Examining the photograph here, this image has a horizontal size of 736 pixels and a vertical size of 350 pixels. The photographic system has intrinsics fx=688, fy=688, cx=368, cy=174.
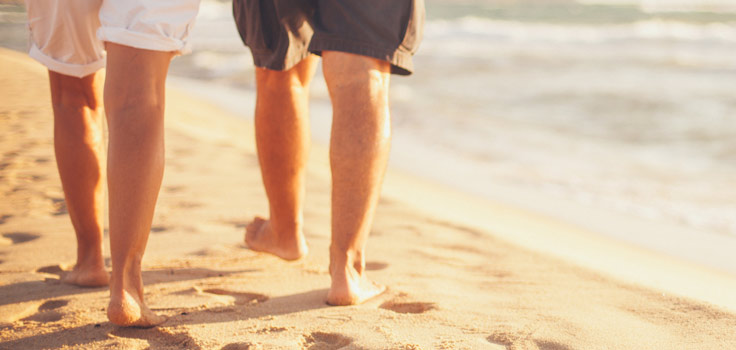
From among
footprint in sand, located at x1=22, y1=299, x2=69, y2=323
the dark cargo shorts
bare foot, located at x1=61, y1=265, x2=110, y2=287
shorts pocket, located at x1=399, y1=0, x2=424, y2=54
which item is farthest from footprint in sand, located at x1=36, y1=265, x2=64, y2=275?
shorts pocket, located at x1=399, y1=0, x2=424, y2=54

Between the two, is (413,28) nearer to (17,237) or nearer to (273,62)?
(273,62)

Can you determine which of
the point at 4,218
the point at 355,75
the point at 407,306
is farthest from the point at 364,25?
the point at 4,218

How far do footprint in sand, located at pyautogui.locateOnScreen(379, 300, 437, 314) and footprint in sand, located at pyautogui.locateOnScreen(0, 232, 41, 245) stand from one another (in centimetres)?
140

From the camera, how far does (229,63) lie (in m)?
11.8

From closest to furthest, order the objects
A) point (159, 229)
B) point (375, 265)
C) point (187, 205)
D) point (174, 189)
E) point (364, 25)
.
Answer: point (364, 25), point (375, 265), point (159, 229), point (187, 205), point (174, 189)

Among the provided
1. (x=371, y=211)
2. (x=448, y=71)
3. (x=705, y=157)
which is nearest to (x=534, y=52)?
(x=448, y=71)

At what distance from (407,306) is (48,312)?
98 centimetres

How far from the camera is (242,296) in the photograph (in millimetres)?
2041

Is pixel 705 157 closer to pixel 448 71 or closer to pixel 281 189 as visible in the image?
pixel 281 189

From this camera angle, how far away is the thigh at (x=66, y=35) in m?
1.79

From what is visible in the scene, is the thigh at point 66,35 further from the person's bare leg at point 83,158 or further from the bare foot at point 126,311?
the bare foot at point 126,311

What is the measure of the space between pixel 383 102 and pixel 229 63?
10342mm

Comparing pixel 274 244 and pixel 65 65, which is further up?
pixel 65 65

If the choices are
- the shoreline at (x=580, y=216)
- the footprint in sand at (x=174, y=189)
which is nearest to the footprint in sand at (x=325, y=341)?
the shoreline at (x=580, y=216)
